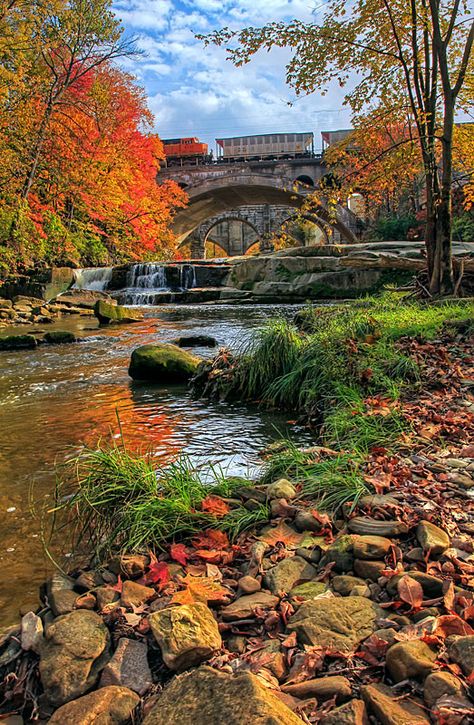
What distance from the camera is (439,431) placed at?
2.96m

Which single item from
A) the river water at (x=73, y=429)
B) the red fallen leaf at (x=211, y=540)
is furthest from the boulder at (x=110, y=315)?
the red fallen leaf at (x=211, y=540)

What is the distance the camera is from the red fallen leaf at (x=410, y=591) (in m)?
1.45

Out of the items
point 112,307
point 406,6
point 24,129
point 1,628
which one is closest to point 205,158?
point 24,129

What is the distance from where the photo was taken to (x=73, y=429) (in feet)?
13.4

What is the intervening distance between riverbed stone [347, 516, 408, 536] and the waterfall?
1836cm

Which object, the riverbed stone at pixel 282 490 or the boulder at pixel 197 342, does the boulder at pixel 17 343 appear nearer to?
the boulder at pixel 197 342

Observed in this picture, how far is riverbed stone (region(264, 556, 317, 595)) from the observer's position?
167cm

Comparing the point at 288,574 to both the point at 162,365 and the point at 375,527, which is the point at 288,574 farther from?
the point at 162,365

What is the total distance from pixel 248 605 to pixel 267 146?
46401mm

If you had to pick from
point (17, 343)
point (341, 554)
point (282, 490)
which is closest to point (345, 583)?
point (341, 554)

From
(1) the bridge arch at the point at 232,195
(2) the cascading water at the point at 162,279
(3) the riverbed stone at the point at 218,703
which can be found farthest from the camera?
(1) the bridge arch at the point at 232,195

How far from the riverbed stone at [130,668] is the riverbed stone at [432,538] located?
97 centimetres

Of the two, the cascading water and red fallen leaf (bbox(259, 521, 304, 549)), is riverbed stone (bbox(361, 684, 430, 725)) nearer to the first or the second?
red fallen leaf (bbox(259, 521, 304, 549))

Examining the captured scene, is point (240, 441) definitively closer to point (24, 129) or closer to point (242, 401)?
point (242, 401)
